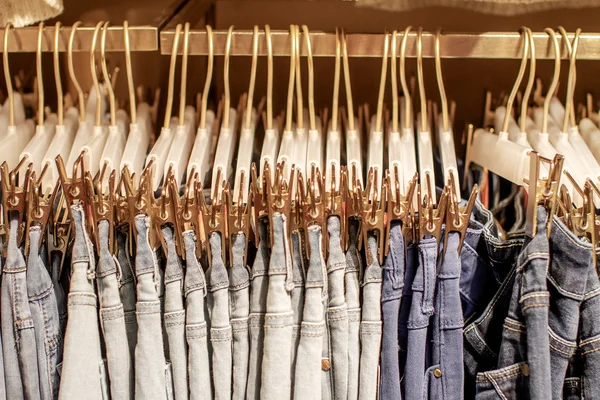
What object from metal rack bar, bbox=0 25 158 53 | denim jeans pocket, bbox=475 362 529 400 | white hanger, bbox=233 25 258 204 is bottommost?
denim jeans pocket, bbox=475 362 529 400

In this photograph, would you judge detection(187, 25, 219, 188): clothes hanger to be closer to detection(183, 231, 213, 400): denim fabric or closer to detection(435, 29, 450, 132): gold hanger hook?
detection(183, 231, 213, 400): denim fabric

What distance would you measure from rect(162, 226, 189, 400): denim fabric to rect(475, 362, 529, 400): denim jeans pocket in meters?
0.34

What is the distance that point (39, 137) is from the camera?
82 cm

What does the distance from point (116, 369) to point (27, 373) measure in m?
0.10

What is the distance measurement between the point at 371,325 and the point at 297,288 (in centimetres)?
9

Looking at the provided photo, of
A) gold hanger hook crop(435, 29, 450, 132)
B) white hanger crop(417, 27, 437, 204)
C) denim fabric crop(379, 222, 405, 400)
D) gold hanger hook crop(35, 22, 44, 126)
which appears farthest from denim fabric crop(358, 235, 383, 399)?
gold hanger hook crop(35, 22, 44, 126)

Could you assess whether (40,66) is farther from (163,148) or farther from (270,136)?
(270,136)

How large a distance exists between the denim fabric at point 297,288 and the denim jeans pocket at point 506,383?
21cm

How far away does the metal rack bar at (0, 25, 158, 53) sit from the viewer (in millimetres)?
769

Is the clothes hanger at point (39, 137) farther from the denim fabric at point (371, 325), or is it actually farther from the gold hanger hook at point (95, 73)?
the denim fabric at point (371, 325)

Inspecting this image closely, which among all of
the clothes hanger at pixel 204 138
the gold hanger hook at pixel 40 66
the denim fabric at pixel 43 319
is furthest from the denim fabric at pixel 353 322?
the gold hanger hook at pixel 40 66

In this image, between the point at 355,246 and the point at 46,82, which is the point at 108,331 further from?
the point at 46,82

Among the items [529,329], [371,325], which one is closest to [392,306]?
[371,325]

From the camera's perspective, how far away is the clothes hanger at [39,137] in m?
0.78
